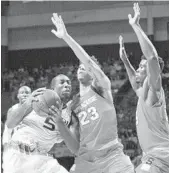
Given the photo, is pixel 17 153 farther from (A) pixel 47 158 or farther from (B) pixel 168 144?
(B) pixel 168 144

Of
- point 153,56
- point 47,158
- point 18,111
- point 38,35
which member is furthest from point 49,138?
point 38,35

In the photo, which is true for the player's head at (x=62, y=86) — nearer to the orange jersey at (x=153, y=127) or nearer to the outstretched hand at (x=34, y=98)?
the outstretched hand at (x=34, y=98)

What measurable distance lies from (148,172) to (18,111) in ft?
4.41

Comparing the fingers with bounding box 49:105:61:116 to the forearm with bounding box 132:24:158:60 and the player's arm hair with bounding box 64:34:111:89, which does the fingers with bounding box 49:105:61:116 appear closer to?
the player's arm hair with bounding box 64:34:111:89

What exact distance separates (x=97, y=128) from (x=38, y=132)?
622mm

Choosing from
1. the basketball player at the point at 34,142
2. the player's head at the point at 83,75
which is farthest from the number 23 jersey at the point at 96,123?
the basketball player at the point at 34,142

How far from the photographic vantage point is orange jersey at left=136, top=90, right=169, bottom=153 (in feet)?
15.6

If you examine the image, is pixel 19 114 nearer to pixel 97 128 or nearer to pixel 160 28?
pixel 97 128

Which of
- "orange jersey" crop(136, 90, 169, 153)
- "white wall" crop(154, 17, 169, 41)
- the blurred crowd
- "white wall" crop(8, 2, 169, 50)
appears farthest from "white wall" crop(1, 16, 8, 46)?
"orange jersey" crop(136, 90, 169, 153)

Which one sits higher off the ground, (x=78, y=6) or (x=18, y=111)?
(x=78, y=6)

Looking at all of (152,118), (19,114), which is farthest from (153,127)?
(19,114)

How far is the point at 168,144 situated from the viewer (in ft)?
15.6

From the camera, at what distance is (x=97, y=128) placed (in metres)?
5.27

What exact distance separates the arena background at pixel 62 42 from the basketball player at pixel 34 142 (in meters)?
10.00
